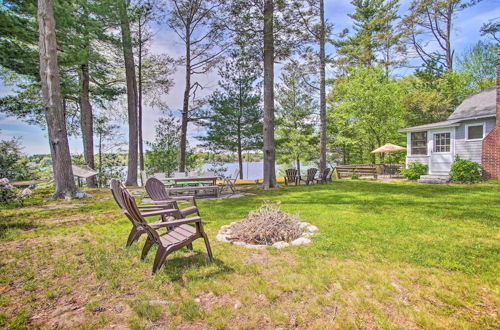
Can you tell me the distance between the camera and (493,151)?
1073 cm

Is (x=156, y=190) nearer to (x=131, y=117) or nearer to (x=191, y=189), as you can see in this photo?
(x=191, y=189)

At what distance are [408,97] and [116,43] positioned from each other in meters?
19.9

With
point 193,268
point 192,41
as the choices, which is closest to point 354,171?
point 192,41

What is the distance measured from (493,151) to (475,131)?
55.7 inches

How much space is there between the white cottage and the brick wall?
0.23 m

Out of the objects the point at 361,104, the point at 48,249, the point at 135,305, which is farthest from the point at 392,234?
the point at 361,104

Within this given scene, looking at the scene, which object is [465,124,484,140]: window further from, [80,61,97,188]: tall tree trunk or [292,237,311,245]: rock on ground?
[80,61,97,188]: tall tree trunk

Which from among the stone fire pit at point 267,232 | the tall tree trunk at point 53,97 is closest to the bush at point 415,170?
the stone fire pit at point 267,232

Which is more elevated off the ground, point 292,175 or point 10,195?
point 292,175

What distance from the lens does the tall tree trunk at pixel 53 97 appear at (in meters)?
7.18

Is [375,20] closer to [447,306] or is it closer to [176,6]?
[176,6]

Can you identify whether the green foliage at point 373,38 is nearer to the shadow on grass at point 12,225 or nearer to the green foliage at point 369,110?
the green foliage at point 369,110

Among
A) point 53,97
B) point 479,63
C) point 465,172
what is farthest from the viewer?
point 479,63

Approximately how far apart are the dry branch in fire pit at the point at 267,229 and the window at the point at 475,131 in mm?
12702
